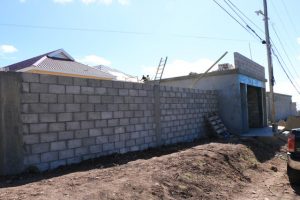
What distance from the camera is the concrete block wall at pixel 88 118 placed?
670 centimetres

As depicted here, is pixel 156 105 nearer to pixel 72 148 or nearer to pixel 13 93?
pixel 72 148

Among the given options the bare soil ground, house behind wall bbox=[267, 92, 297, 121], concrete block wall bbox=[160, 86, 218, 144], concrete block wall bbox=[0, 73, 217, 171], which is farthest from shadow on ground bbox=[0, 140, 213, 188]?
house behind wall bbox=[267, 92, 297, 121]

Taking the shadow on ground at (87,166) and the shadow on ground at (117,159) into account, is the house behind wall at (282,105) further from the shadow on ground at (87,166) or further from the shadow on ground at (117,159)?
the shadow on ground at (87,166)

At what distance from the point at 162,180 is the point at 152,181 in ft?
0.85

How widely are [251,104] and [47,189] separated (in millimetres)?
16904

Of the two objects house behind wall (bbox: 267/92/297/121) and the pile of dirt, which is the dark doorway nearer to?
house behind wall (bbox: 267/92/297/121)

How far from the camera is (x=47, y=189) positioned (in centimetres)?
532

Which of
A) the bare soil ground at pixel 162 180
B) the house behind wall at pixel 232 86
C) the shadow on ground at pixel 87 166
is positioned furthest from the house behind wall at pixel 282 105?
the shadow on ground at pixel 87 166

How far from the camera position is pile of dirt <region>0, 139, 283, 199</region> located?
209 inches

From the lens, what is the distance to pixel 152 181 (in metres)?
6.23

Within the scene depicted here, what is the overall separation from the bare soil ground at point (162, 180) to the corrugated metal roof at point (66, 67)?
1393 centimetres

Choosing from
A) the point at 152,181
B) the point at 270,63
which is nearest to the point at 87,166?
the point at 152,181

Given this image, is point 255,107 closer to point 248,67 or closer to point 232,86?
point 248,67

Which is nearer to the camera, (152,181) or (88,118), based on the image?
(152,181)
